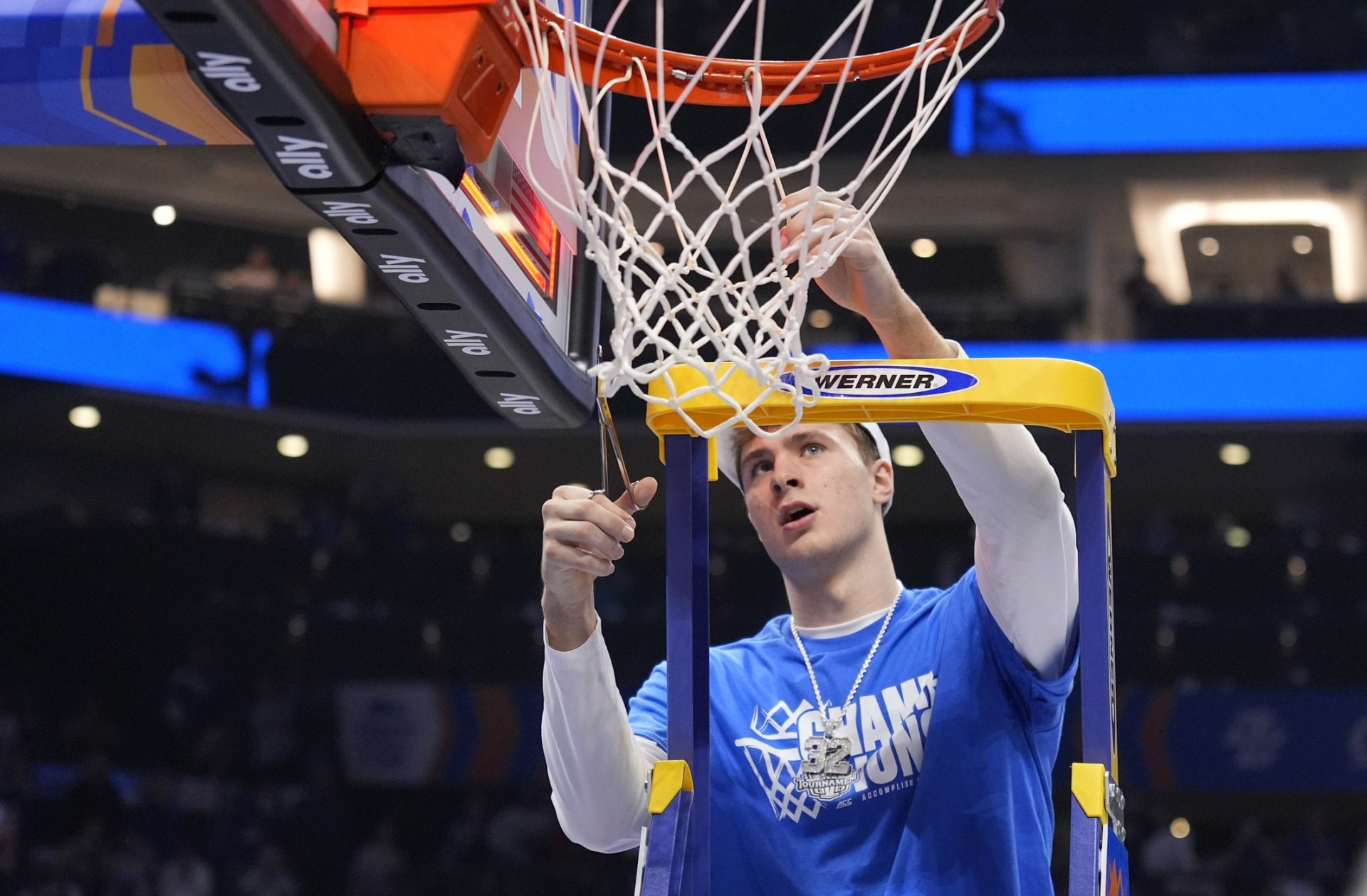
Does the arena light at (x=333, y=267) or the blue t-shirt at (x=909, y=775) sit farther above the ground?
the arena light at (x=333, y=267)

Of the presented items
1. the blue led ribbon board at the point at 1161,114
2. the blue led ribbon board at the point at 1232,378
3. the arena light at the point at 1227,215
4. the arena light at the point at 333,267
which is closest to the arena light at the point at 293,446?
the arena light at the point at 333,267

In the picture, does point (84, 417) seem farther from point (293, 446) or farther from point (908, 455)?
point (908, 455)

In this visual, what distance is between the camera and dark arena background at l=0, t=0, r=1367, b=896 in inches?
390

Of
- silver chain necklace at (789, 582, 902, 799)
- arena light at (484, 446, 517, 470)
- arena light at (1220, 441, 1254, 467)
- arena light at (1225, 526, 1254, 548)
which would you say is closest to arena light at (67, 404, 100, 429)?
arena light at (484, 446, 517, 470)

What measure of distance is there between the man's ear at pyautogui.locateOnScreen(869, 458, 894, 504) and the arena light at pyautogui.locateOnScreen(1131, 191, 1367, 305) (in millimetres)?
10737

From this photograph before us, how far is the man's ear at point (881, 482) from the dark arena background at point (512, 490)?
17.1ft

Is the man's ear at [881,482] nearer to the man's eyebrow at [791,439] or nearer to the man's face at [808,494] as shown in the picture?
the man's face at [808,494]

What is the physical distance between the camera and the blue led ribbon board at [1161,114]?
11711 mm

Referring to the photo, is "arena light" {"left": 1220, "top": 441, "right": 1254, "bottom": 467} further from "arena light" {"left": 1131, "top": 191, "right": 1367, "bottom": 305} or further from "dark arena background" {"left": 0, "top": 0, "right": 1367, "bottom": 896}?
"arena light" {"left": 1131, "top": 191, "right": 1367, "bottom": 305}

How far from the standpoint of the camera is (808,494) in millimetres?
2693

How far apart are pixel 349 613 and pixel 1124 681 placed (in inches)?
216

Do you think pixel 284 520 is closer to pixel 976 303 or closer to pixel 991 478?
pixel 976 303

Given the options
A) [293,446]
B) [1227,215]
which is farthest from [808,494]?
[1227,215]

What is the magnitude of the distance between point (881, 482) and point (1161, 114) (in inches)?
402
